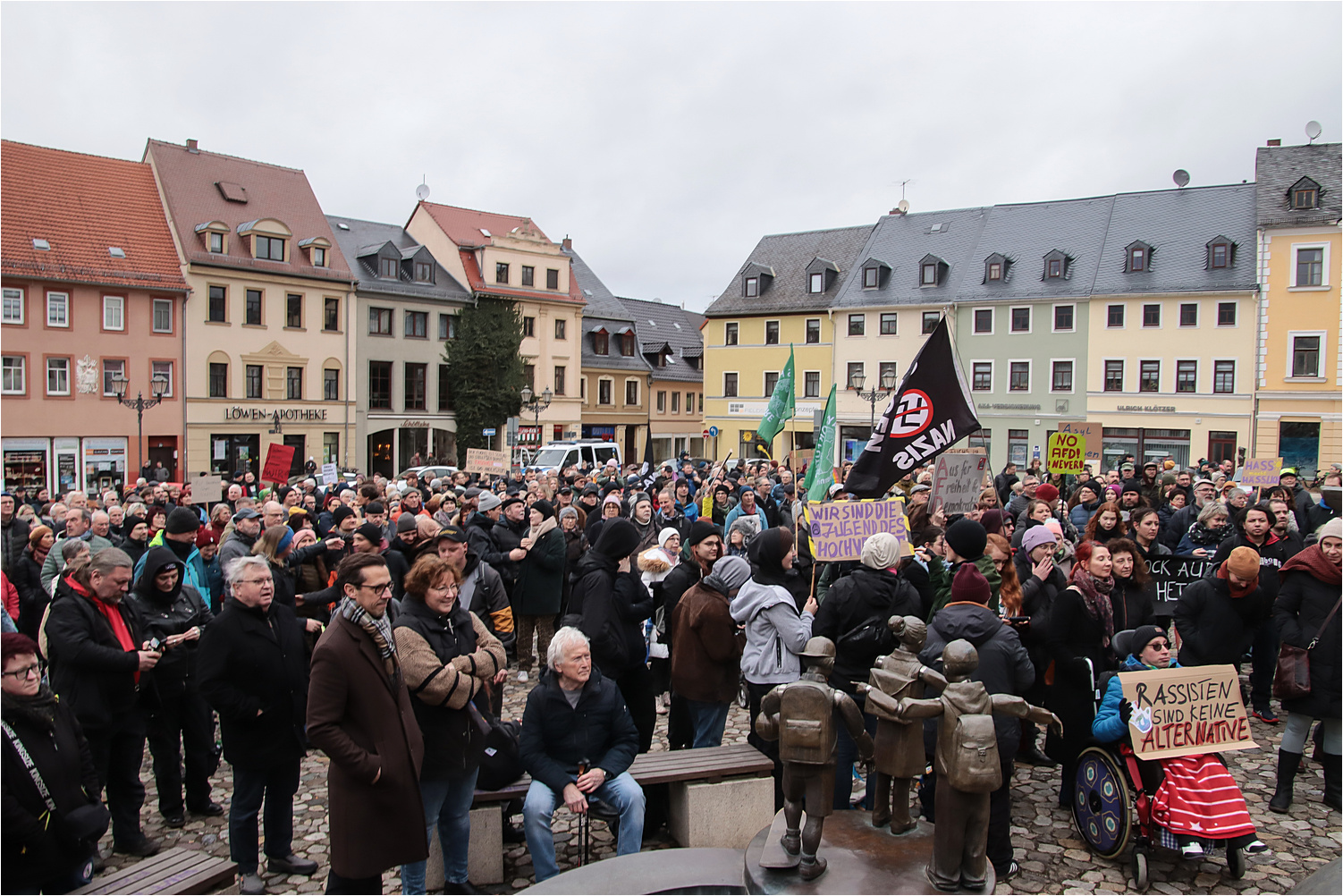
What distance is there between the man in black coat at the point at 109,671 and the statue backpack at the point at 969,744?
469 cm

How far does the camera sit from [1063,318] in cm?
4194

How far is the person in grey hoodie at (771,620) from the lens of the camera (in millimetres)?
5875

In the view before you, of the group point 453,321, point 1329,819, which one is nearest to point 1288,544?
point 1329,819

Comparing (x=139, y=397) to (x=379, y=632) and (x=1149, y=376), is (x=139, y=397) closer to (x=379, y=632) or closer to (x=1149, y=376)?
(x=379, y=632)

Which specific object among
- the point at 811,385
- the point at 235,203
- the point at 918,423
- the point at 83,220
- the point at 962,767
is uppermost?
the point at 235,203

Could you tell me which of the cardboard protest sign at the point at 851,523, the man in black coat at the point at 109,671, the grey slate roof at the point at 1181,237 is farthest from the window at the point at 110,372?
the grey slate roof at the point at 1181,237

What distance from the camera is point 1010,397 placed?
42.9 m

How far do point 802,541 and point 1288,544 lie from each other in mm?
4513

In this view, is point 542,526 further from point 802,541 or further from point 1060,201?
point 1060,201

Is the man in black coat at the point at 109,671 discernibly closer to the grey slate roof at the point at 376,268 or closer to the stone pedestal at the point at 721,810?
the stone pedestal at the point at 721,810

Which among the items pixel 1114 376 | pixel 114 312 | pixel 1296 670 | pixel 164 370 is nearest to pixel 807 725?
pixel 1296 670

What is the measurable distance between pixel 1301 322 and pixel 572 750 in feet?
137

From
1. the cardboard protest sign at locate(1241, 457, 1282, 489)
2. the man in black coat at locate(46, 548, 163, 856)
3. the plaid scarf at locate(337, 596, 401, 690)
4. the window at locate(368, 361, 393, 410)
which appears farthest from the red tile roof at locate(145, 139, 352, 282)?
the plaid scarf at locate(337, 596, 401, 690)

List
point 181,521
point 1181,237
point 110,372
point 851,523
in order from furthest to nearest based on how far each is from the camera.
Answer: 1. point 1181,237
2. point 110,372
3. point 851,523
4. point 181,521
